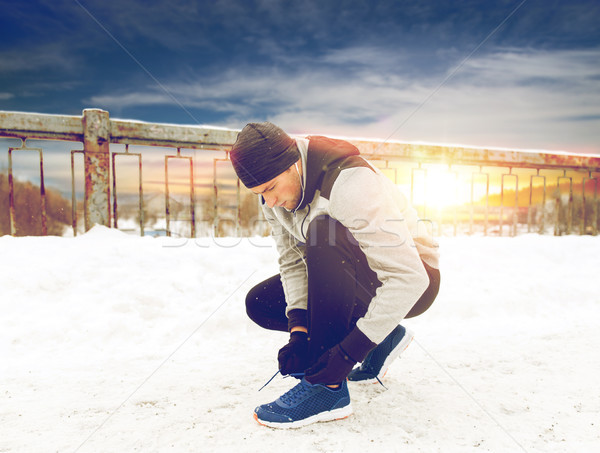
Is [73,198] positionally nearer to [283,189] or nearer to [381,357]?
[283,189]

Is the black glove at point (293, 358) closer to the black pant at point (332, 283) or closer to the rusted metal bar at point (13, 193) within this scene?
the black pant at point (332, 283)

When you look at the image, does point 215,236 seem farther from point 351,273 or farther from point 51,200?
point 351,273

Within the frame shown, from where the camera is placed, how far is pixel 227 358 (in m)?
2.28

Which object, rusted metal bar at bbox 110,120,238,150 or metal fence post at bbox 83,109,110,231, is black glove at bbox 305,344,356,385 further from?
rusted metal bar at bbox 110,120,238,150

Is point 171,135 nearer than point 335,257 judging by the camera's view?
No

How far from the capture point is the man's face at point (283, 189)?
1632 millimetres

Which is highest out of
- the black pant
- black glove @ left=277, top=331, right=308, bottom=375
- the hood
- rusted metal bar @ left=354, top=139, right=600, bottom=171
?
rusted metal bar @ left=354, top=139, right=600, bottom=171

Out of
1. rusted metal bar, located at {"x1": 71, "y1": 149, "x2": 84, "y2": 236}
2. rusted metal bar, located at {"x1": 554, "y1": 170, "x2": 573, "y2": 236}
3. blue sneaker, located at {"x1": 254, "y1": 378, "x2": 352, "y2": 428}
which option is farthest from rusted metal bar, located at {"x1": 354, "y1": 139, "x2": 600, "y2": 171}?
blue sneaker, located at {"x1": 254, "y1": 378, "x2": 352, "y2": 428}

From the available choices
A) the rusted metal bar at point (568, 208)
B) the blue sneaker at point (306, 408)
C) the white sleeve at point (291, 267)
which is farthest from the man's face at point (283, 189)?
the rusted metal bar at point (568, 208)

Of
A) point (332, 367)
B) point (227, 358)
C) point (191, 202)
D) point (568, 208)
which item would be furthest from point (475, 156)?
point (332, 367)

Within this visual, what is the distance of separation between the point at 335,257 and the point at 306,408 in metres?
0.59

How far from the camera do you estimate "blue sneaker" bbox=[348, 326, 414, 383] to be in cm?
187

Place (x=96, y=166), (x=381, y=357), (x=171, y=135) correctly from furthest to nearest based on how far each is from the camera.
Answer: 1. (x=171, y=135)
2. (x=96, y=166)
3. (x=381, y=357)

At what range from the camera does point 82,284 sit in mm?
3031
